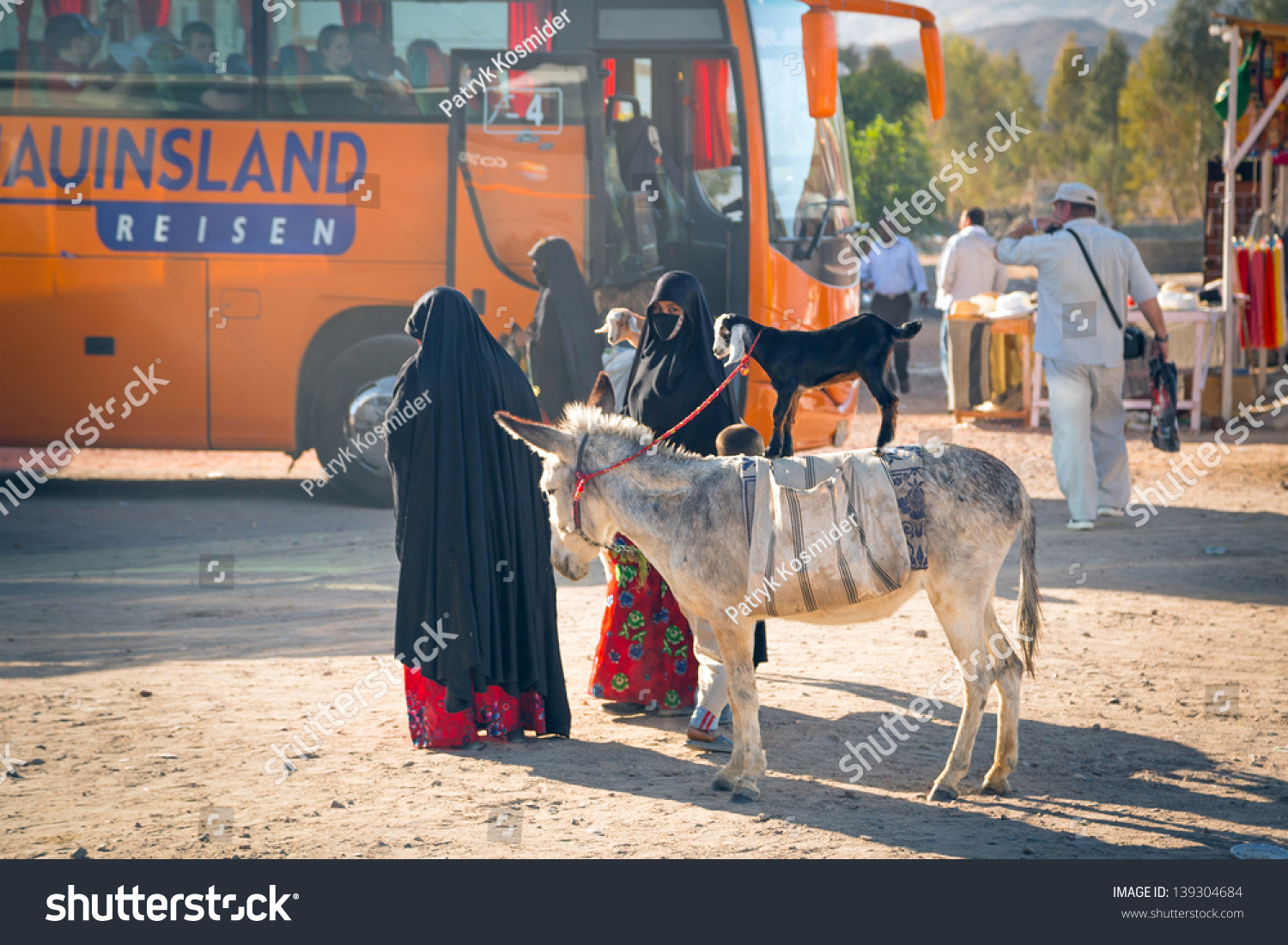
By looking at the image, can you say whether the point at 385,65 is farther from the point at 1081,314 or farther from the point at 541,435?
the point at 541,435

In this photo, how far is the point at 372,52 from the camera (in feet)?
30.7

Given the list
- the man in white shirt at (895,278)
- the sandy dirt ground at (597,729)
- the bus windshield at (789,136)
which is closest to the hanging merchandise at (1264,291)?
the man in white shirt at (895,278)

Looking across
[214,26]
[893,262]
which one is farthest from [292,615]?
[893,262]

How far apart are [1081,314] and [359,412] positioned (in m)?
5.43

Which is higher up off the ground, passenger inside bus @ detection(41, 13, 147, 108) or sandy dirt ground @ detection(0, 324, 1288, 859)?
passenger inside bus @ detection(41, 13, 147, 108)

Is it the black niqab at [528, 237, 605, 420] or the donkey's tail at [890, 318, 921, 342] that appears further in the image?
the black niqab at [528, 237, 605, 420]

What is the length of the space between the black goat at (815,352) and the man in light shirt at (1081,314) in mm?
4285

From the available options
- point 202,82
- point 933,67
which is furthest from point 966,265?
point 202,82

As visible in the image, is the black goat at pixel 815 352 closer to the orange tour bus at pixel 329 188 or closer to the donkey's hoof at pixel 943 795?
the donkey's hoof at pixel 943 795

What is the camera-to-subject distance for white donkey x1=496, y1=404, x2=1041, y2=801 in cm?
415

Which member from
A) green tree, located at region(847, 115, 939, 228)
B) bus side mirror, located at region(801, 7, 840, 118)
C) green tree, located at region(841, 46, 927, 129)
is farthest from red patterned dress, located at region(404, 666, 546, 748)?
green tree, located at region(841, 46, 927, 129)

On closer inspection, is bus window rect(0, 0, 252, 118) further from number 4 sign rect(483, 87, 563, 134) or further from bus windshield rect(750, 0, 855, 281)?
bus windshield rect(750, 0, 855, 281)

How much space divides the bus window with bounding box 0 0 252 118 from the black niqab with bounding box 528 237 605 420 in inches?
129

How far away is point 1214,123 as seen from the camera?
54125 mm
